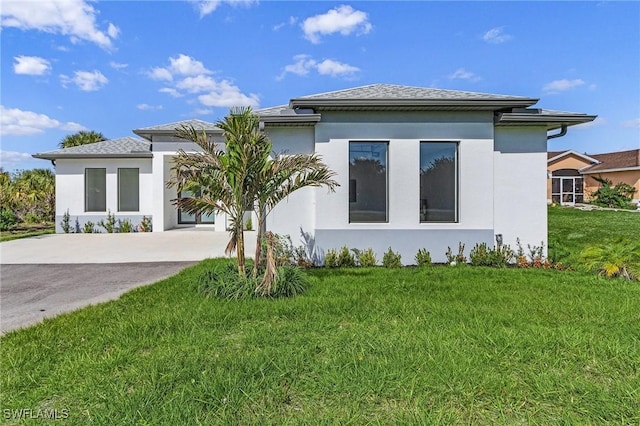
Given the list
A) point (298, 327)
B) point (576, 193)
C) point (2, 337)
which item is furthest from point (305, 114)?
point (576, 193)

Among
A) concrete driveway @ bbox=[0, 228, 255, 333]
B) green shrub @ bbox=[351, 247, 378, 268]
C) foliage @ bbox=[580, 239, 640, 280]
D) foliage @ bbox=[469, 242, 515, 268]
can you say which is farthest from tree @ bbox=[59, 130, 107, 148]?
foliage @ bbox=[580, 239, 640, 280]

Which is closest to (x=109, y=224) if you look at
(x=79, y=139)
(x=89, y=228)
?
(x=89, y=228)

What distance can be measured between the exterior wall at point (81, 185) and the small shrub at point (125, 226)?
0.54ft

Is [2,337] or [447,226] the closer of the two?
[2,337]

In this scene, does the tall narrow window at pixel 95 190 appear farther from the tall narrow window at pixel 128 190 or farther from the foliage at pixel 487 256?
the foliage at pixel 487 256

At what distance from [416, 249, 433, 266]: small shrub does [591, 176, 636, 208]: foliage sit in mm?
31451

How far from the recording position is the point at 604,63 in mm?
13320

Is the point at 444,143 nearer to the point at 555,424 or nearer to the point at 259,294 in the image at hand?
the point at 259,294

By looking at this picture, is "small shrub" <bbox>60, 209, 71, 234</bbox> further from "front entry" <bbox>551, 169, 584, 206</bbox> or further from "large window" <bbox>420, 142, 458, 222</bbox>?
"front entry" <bbox>551, 169, 584, 206</bbox>

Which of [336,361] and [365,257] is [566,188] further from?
[336,361]

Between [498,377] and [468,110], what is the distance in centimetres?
739

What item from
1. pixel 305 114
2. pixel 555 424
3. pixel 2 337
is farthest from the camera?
pixel 305 114

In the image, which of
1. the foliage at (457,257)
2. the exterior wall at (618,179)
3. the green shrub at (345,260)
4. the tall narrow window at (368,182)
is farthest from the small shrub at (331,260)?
the exterior wall at (618,179)

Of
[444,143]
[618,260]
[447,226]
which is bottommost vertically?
[618,260]
